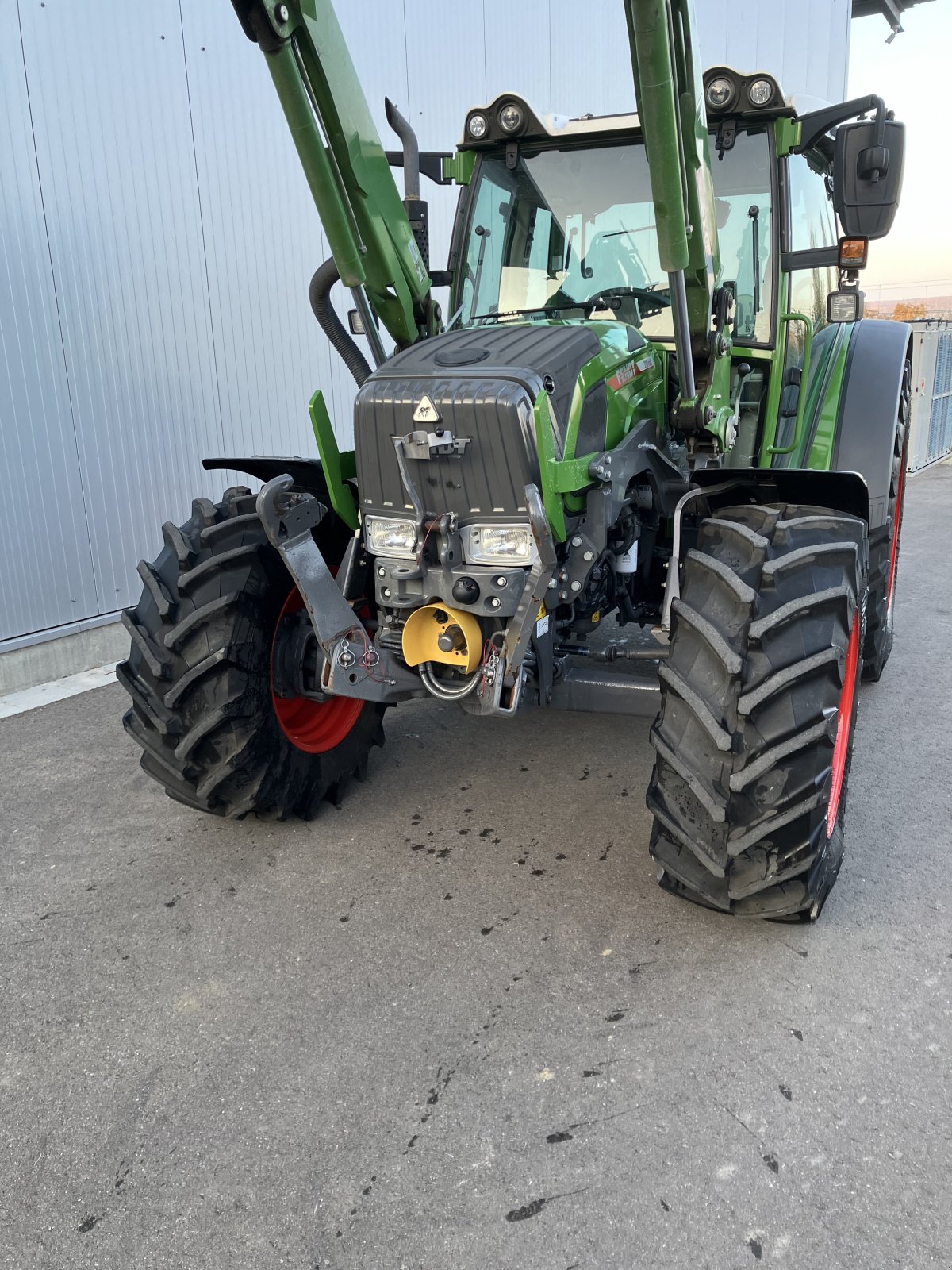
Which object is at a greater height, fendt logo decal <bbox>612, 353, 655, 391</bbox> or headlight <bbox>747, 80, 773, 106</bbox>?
headlight <bbox>747, 80, 773, 106</bbox>

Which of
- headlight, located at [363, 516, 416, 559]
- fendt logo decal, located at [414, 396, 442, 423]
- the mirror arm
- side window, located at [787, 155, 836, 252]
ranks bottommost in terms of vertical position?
headlight, located at [363, 516, 416, 559]

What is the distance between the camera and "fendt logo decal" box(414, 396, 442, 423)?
2.72m

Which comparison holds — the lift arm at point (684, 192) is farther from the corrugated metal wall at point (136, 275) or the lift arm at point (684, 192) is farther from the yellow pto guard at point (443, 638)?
the corrugated metal wall at point (136, 275)

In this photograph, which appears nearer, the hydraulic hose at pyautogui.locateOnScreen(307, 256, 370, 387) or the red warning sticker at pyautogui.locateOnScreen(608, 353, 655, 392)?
the red warning sticker at pyautogui.locateOnScreen(608, 353, 655, 392)

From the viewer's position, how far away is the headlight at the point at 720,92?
3.57m

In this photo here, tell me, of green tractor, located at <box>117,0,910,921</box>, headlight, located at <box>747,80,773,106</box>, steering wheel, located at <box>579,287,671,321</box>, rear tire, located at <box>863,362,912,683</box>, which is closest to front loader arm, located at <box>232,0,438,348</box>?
green tractor, located at <box>117,0,910,921</box>

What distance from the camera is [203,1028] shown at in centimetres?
249

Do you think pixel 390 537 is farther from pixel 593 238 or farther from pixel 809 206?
pixel 809 206

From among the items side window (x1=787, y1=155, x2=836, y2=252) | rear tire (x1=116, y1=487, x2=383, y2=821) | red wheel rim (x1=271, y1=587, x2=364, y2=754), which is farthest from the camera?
side window (x1=787, y1=155, x2=836, y2=252)

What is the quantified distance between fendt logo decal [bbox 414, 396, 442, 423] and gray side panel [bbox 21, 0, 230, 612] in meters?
3.35

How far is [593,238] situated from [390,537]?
1.54 metres

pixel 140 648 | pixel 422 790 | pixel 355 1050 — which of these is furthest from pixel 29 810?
pixel 355 1050

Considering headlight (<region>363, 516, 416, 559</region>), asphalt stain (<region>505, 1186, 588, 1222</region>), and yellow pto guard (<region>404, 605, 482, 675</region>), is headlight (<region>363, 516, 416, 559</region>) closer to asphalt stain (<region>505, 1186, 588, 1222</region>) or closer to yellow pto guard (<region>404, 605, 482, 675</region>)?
yellow pto guard (<region>404, 605, 482, 675</region>)

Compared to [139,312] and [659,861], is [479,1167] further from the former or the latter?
[139,312]
